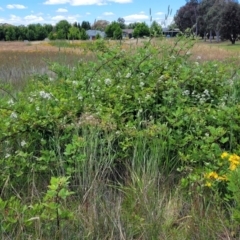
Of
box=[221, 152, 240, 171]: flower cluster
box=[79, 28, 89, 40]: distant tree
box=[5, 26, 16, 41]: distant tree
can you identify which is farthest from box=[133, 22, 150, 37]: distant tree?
box=[5, 26, 16, 41]: distant tree

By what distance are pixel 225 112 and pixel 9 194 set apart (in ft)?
5.20

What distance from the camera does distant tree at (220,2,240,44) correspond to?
48156 millimetres

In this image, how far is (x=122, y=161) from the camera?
2506 millimetres

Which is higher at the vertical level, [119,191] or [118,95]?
[118,95]

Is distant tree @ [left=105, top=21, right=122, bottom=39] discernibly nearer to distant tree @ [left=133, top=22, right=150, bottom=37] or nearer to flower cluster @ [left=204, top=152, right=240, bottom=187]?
distant tree @ [left=133, top=22, right=150, bottom=37]

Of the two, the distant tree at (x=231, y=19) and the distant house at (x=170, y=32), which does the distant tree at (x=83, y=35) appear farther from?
the distant tree at (x=231, y=19)

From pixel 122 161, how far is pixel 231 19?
50736 millimetres

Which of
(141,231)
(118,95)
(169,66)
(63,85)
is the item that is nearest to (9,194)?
(141,231)

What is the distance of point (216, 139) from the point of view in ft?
8.12

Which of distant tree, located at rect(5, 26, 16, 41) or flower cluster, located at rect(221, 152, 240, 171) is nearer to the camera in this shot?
flower cluster, located at rect(221, 152, 240, 171)

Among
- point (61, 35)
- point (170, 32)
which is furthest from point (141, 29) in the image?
point (61, 35)

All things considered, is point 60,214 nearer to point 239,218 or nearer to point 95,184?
point 95,184

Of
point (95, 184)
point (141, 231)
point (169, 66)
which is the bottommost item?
point (141, 231)

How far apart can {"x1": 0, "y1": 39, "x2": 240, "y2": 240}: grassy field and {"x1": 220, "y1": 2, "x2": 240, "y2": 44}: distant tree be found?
4850cm
